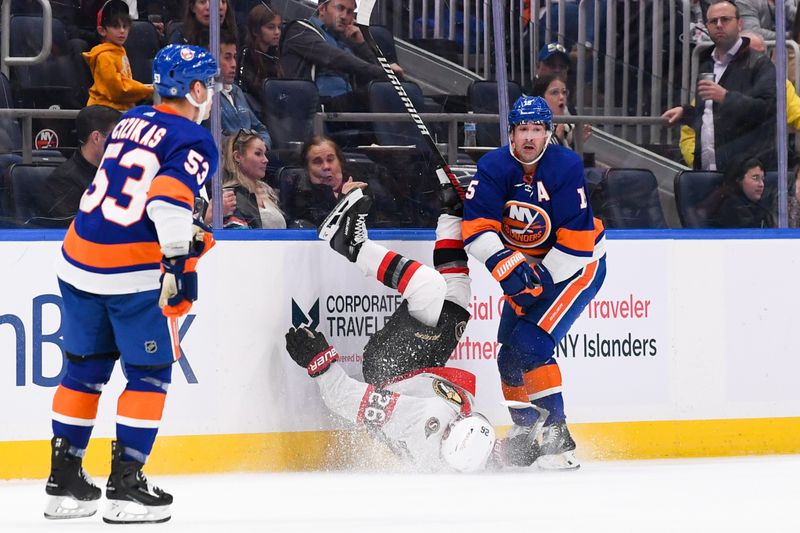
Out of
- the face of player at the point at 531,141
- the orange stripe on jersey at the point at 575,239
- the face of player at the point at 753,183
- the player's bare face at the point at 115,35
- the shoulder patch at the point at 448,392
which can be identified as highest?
the player's bare face at the point at 115,35

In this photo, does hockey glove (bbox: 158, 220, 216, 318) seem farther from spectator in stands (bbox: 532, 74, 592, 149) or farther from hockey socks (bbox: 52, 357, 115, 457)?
spectator in stands (bbox: 532, 74, 592, 149)

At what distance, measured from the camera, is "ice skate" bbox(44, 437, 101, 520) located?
3.40 metres

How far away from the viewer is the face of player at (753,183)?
5.22 meters

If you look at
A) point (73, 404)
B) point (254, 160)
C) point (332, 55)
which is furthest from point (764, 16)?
point (73, 404)

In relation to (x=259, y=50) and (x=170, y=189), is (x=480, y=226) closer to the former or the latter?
(x=259, y=50)

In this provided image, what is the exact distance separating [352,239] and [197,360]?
71 cm

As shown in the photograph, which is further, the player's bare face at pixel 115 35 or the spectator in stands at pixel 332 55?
the spectator in stands at pixel 332 55

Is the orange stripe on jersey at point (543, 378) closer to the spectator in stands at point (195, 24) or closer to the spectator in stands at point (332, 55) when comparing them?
the spectator in stands at point (332, 55)

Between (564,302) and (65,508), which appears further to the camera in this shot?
(564,302)

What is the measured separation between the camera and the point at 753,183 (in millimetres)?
5227

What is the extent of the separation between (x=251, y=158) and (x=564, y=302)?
4.17ft

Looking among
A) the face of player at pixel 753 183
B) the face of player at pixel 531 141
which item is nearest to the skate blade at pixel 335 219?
the face of player at pixel 531 141

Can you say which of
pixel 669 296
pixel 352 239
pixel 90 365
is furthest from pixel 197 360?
pixel 669 296

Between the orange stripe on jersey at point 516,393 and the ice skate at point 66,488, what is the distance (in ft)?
5.80
